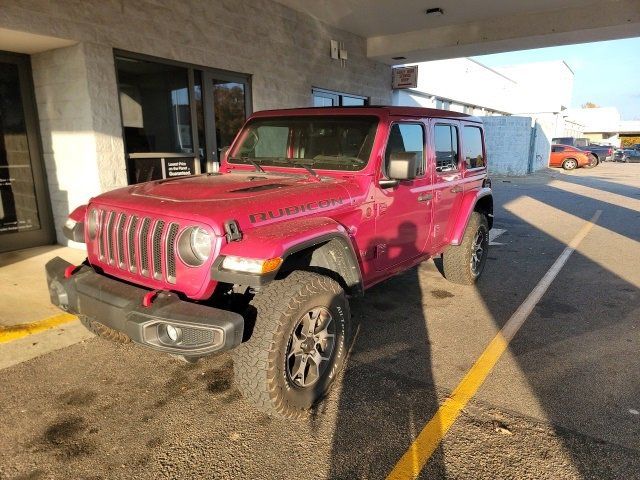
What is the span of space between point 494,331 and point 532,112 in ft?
111

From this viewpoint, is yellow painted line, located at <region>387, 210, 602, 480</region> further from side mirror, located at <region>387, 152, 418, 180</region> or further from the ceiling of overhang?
the ceiling of overhang

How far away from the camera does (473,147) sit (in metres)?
5.36

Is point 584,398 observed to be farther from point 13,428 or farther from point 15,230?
point 15,230

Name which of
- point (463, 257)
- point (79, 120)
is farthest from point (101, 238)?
point (463, 257)

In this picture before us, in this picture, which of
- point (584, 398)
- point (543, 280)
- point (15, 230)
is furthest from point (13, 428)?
point (543, 280)

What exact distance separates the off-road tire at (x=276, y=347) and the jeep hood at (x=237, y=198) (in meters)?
0.44

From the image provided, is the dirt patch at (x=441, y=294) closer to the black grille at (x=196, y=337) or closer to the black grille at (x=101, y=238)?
the black grille at (x=196, y=337)

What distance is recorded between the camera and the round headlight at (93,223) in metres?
3.18

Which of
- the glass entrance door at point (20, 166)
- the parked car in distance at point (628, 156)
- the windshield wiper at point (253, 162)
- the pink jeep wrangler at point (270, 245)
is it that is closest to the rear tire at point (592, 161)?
the parked car in distance at point (628, 156)

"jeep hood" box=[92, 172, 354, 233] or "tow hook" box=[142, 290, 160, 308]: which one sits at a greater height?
"jeep hood" box=[92, 172, 354, 233]

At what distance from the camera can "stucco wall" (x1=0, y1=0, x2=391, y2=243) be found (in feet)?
18.3

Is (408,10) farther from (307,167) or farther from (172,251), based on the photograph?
(172,251)

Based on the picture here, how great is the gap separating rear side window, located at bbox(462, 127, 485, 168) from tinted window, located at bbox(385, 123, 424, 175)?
42.2 inches

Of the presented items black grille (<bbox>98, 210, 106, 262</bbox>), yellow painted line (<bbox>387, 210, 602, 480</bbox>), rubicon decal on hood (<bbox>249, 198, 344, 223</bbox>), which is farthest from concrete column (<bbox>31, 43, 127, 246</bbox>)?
yellow painted line (<bbox>387, 210, 602, 480</bbox>)
